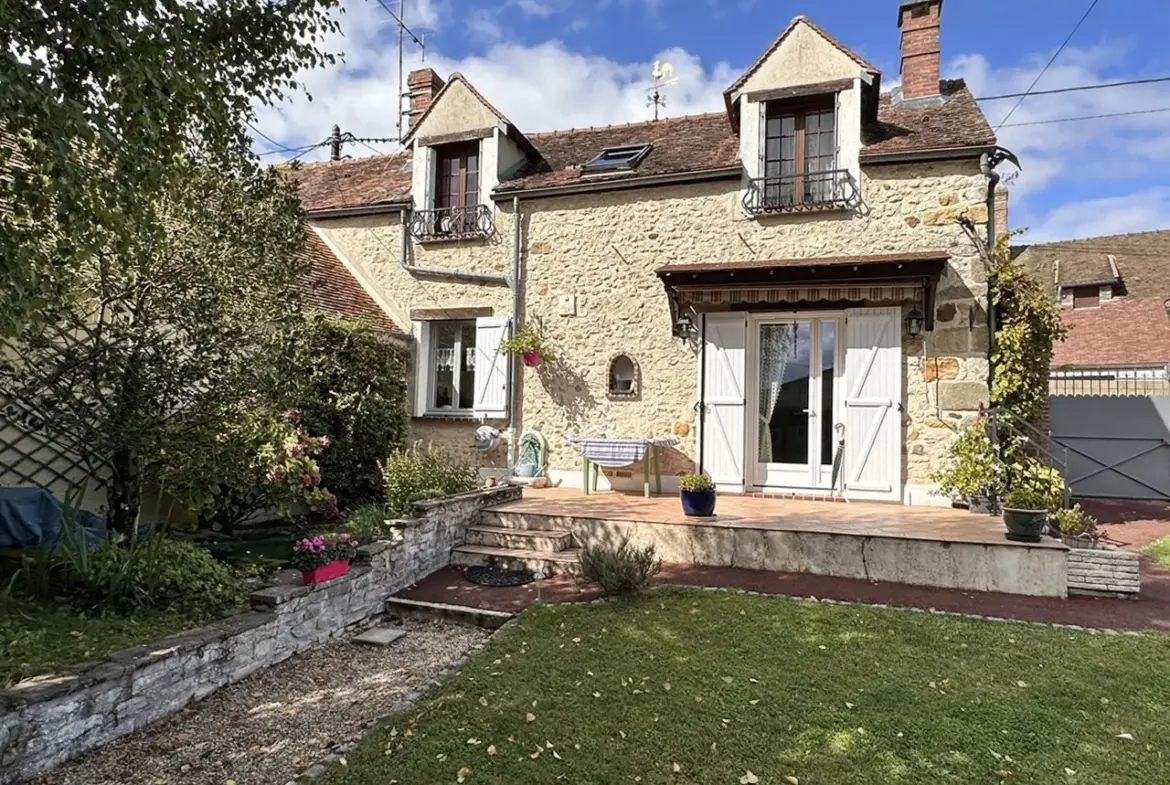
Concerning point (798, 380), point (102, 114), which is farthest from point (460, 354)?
point (102, 114)

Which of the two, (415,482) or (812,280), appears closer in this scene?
(415,482)

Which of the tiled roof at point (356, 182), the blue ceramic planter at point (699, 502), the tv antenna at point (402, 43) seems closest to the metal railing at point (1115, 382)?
the blue ceramic planter at point (699, 502)

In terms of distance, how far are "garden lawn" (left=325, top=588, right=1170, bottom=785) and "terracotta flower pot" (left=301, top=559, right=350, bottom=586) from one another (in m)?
1.74

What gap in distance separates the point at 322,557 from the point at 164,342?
241 centimetres

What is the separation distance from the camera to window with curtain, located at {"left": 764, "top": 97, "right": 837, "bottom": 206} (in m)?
9.63

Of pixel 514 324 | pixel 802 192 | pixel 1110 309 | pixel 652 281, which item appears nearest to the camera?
pixel 802 192

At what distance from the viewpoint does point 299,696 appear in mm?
4508

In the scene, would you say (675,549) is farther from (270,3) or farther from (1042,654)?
→ (270,3)

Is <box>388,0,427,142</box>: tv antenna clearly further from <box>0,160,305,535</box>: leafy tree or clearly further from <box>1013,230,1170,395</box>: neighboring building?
<box>1013,230,1170,395</box>: neighboring building

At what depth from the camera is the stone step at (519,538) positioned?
7332 mm

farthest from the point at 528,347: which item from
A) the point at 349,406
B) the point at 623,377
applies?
the point at 349,406

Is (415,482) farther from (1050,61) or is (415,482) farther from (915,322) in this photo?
(1050,61)

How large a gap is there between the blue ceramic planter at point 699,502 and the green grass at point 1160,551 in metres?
5.32

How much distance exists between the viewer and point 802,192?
9734 millimetres
